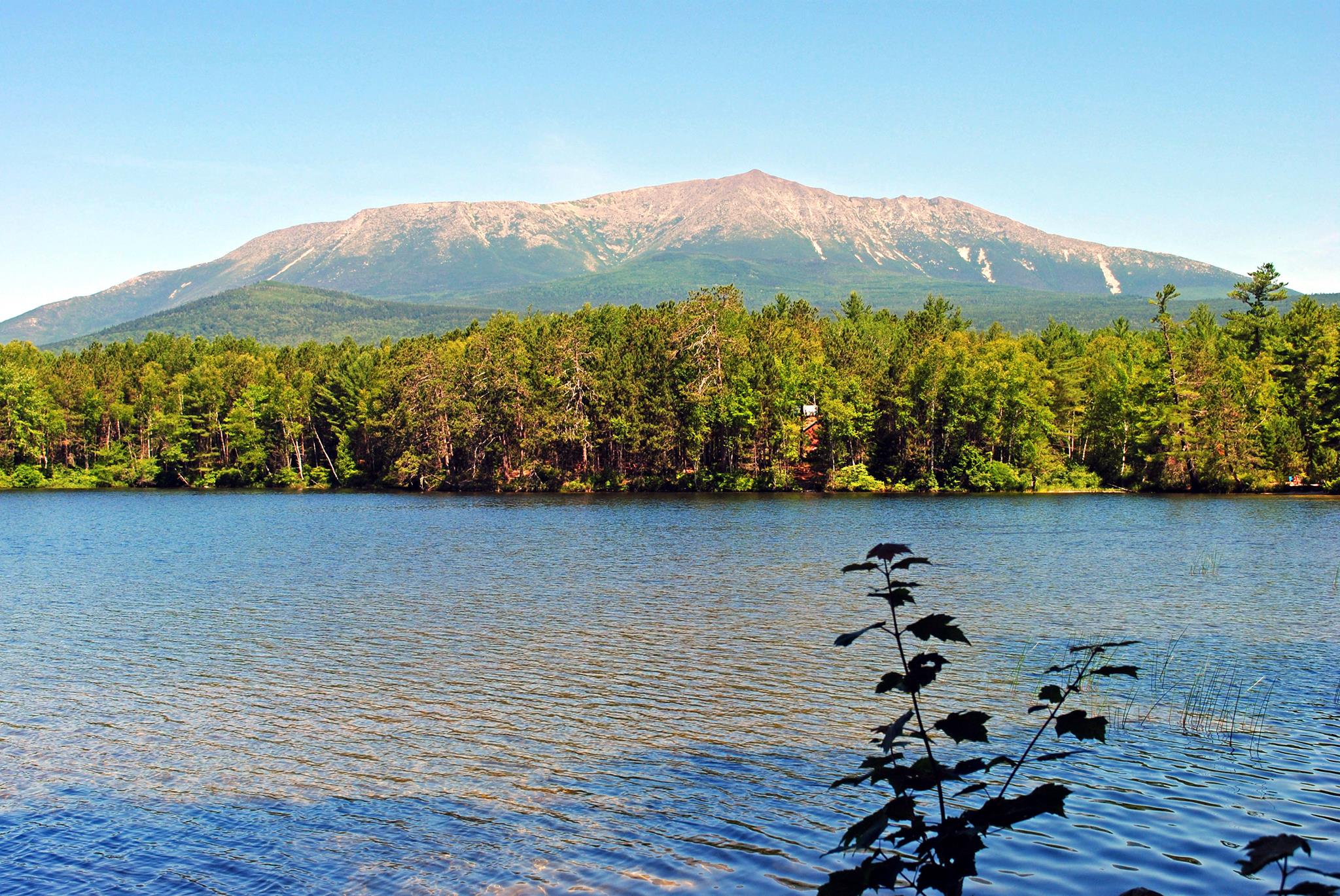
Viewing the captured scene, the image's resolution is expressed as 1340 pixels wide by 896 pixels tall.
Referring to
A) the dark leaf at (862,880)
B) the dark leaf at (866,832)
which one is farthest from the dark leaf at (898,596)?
the dark leaf at (862,880)

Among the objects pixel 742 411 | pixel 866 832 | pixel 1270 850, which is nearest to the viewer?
pixel 1270 850

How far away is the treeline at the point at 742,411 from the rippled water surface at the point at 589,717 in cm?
4358

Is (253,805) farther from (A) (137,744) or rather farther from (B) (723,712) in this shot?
(B) (723,712)

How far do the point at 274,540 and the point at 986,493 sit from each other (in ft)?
184

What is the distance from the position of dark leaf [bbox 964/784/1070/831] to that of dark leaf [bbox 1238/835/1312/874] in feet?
5.58

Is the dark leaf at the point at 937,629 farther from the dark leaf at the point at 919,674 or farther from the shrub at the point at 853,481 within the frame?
the shrub at the point at 853,481

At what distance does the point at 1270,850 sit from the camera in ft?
16.4

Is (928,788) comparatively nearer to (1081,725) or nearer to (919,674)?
(919,674)

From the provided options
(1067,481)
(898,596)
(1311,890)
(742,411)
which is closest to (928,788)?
(898,596)

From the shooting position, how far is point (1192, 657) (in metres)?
21.6

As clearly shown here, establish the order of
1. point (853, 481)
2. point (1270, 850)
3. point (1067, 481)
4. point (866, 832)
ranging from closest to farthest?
point (1270, 850), point (866, 832), point (1067, 481), point (853, 481)

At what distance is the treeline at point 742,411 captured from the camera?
80062 mm

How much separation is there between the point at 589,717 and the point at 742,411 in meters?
69.4

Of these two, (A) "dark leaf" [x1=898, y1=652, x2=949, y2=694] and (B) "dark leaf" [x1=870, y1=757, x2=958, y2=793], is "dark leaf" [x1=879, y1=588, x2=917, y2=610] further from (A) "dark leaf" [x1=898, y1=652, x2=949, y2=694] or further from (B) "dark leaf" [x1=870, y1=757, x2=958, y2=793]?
(B) "dark leaf" [x1=870, y1=757, x2=958, y2=793]
